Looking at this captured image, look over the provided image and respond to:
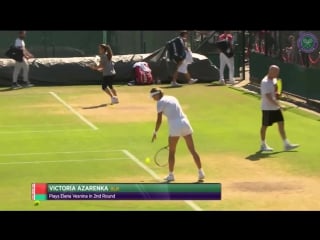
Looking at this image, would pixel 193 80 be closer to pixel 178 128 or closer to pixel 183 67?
pixel 183 67

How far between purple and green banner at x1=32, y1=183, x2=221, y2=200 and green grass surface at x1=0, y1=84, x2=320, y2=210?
0.28 m

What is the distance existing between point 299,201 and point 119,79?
1982 centimetres

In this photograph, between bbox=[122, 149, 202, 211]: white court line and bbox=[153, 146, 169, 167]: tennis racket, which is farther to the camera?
bbox=[153, 146, 169, 167]: tennis racket

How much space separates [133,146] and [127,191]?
476 centimetres

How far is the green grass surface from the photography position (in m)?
13.4

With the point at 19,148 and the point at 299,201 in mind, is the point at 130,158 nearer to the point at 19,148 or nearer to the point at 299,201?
the point at 19,148

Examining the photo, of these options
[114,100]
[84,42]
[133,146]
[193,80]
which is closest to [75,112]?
[114,100]

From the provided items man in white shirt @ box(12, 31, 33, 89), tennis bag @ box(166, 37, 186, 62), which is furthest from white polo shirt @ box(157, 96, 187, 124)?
man in white shirt @ box(12, 31, 33, 89)

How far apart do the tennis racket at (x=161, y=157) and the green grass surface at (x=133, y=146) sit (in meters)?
0.25

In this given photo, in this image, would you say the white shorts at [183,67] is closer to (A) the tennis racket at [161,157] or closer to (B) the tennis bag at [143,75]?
(B) the tennis bag at [143,75]

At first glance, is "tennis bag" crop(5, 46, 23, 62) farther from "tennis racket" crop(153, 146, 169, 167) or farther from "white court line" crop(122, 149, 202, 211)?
"tennis racket" crop(153, 146, 169, 167)

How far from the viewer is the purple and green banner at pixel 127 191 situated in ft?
43.2

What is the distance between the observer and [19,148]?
18.2 meters
